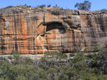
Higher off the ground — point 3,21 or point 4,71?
point 3,21

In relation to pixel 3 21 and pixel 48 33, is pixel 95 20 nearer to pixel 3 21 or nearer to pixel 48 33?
pixel 48 33

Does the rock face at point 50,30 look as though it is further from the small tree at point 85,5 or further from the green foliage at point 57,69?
the small tree at point 85,5

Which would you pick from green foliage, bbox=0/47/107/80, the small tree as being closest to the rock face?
green foliage, bbox=0/47/107/80

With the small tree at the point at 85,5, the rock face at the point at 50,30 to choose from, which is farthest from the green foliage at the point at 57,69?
the small tree at the point at 85,5

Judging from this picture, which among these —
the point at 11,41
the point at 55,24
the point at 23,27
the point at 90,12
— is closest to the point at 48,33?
the point at 55,24

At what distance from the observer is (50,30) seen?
66.2 feet

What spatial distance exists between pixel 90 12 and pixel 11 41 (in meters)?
11.1

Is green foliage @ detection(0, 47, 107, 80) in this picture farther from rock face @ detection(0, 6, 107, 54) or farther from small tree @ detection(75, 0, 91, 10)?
small tree @ detection(75, 0, 91, 10)

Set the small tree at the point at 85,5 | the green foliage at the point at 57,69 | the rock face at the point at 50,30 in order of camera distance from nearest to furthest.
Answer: the green foliage at the point at 57,69, the rock face at the point at 50,30, the small tree at the point at 85,5

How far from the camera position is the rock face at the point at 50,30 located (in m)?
19.6

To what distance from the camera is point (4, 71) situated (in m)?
14.7

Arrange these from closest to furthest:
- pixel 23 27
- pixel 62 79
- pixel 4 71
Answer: pixel 62 79 → pixel 4 71 → pixel 23 27

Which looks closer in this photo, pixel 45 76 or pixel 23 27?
pixel 45 76

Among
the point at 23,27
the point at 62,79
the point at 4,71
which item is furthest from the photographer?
the point at 23,27
